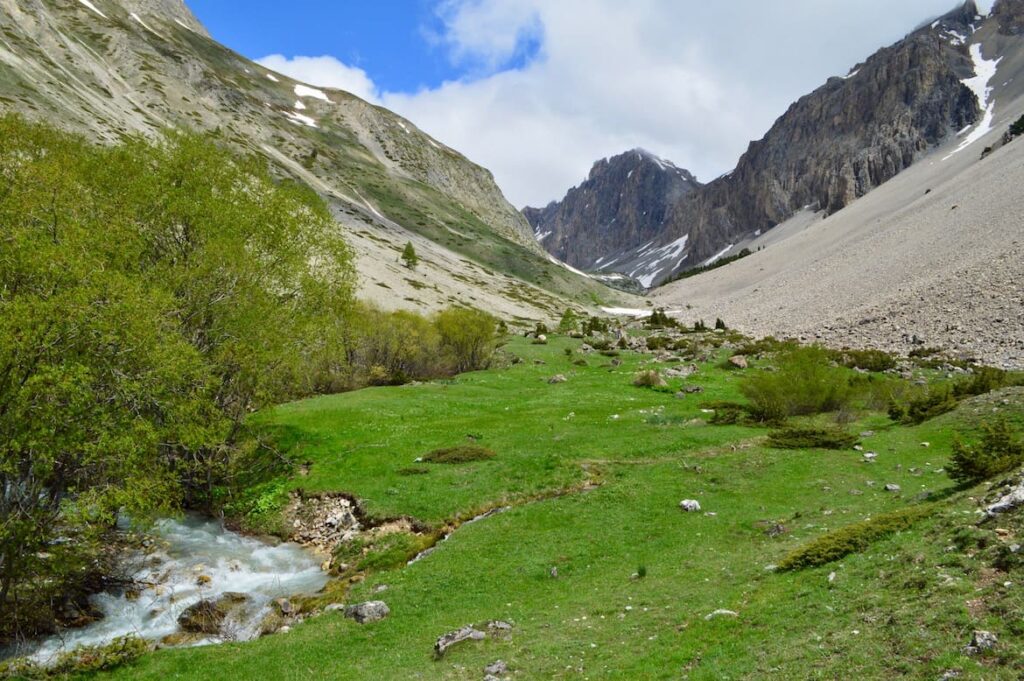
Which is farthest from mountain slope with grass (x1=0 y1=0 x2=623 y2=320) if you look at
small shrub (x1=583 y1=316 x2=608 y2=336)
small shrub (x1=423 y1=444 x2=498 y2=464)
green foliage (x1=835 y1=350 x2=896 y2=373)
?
green foliage (x1=835 y1=350 x2=896 y2=373)

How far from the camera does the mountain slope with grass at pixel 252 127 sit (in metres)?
102

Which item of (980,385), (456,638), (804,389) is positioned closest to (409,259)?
(804,389)

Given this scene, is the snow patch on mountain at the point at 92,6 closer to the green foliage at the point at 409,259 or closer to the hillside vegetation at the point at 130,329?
the green foliage at the point at 409,259

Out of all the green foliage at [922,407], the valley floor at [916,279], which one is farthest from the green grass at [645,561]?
the valley floor at [916,279]

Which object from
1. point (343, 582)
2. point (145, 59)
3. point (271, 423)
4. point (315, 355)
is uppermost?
point (145, 59)

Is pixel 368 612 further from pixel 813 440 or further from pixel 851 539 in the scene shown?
pixel 813 440

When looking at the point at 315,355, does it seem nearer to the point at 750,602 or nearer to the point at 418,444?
the point at 418,444

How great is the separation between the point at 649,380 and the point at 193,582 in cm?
3386

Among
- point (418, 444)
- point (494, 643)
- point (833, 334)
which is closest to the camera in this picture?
point (494, 643)

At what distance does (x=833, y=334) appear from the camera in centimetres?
6725

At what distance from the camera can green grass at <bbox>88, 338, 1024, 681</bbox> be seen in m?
9.90

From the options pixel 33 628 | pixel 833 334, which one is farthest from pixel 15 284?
pixel 833 334

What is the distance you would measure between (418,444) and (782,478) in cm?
1762

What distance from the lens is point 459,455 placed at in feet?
92.1
